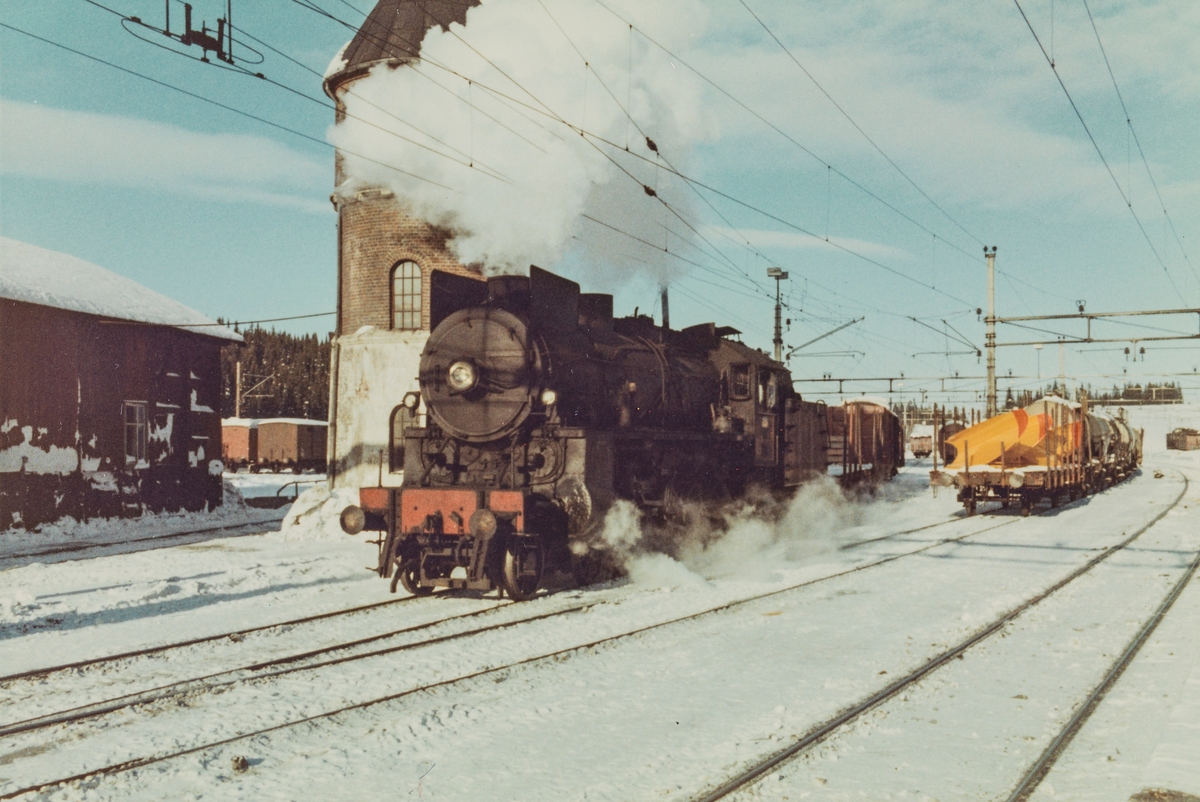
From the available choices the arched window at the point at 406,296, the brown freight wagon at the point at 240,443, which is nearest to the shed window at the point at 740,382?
the arched window at the point at 406,296

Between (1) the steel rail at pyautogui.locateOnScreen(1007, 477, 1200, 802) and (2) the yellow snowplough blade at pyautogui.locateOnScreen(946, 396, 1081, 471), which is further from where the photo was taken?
(2) the yellow snowplough blade at pyautogui.locateOnScreen(946, 396, 1081, 471)

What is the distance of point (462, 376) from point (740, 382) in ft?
16.2

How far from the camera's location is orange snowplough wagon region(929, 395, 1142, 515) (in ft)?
56.0

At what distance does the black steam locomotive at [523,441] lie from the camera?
28.3 ft

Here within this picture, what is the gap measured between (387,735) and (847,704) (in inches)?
106

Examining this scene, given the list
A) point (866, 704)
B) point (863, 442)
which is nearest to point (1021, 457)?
point (863, 442)

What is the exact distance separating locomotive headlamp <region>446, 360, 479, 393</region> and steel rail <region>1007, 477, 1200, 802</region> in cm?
582

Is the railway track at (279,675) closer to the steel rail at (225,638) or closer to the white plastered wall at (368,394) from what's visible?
the steel rail at (225,638)

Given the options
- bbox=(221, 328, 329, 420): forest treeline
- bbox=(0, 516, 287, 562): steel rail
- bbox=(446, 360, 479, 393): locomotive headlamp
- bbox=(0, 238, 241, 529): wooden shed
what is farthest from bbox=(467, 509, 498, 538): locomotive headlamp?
bbox=(221, 328, 329, 420): forest treeline

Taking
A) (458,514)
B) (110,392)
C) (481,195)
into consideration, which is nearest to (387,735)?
(458,514)

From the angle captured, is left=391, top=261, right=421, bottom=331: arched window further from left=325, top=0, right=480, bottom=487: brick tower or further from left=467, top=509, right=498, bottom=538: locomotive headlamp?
left=467, top=509, right=498, bottom=538: locomotive headlamp

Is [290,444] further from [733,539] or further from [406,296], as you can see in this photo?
[733,539]

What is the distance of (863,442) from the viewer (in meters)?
23.4

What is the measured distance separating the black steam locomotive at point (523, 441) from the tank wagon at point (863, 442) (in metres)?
10.5
